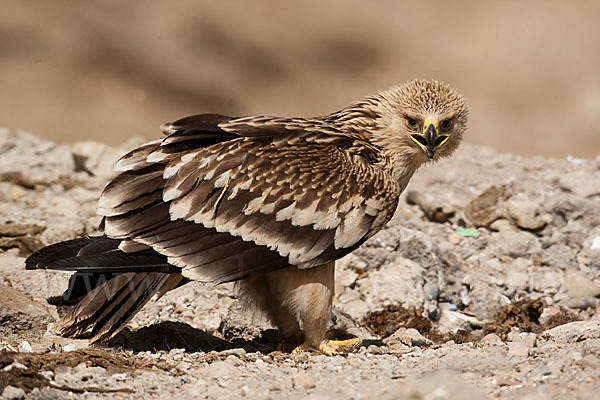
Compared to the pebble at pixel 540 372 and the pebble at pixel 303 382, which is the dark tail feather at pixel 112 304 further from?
the pebble at pixel 540 372

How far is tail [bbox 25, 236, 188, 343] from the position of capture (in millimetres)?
5379

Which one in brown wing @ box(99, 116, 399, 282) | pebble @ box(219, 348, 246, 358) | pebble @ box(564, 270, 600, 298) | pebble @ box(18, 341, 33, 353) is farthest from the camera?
pebble @ box(564, 270, 600, 298)

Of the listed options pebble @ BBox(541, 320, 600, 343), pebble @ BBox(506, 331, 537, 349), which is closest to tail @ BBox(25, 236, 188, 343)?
pebble @ BBox(506, 331, 537, 349)

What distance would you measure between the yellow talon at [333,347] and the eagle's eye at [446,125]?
1618 mm

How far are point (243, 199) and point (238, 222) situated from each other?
0.49ft

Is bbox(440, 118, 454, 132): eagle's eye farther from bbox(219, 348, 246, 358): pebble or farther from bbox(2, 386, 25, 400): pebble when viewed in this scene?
bbox(2, 386, 25, 400): pebble

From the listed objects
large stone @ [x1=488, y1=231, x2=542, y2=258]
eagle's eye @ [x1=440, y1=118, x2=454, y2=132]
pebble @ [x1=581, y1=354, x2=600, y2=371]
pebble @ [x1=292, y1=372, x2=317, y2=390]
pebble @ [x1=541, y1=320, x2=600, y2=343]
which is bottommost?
pebble @ [x1=292, y1=372, x2=317, y2=390]

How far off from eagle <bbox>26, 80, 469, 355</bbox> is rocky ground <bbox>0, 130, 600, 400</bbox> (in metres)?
0.31

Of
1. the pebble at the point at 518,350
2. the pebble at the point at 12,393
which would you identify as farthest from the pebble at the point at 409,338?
the pebble at the point at 12,393

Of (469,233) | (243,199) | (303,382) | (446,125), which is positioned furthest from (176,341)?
(469,233)

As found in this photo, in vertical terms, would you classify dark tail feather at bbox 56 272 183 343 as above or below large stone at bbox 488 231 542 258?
below

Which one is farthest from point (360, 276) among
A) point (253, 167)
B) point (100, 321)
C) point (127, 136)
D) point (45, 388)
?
point (127, 136)

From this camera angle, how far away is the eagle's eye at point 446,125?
6.43 m

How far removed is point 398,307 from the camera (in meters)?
7.11
